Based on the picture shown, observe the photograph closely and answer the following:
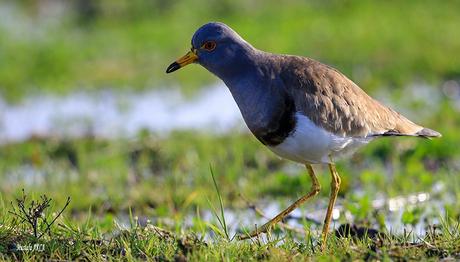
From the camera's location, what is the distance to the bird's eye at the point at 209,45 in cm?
580

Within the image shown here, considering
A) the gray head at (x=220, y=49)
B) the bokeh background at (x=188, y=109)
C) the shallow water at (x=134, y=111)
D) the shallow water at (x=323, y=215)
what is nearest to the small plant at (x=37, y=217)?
the bokeh background at (x=188, y=109)

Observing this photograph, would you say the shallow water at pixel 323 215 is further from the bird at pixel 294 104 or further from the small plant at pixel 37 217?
the small plant at pixel 37 217

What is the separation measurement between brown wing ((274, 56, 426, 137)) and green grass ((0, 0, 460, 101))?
16.0 feet

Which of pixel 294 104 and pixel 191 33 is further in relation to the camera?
pixel 191 33

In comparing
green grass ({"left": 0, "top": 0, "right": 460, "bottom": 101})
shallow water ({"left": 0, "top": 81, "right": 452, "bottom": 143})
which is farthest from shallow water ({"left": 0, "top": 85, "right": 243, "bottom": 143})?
green grass ({"left": 0, "top": 0, "right": 460, "bottom": 101})

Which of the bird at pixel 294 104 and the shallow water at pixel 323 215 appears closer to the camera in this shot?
the bird at pixel 294 104

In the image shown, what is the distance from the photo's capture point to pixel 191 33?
44.3ft

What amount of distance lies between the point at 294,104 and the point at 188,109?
17.3 feet

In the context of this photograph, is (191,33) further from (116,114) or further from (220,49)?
(220,49)

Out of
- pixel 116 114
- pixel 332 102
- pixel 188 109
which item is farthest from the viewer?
pixel 188 109

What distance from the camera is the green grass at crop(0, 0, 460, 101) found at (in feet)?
37.8

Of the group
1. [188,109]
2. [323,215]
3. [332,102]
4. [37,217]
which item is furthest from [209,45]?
[188,109]

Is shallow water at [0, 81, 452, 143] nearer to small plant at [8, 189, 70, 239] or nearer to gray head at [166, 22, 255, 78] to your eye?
gray head at [166, 22, 255, 78]

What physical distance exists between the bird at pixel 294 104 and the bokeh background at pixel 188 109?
77 centimetres
